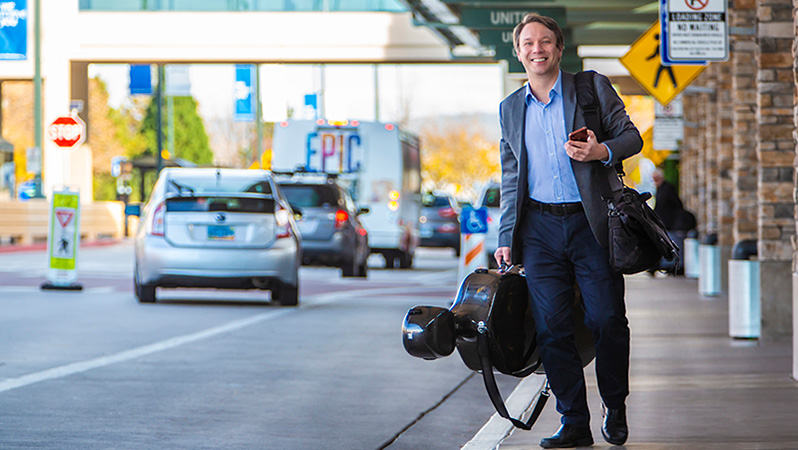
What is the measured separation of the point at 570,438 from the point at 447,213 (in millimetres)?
30853

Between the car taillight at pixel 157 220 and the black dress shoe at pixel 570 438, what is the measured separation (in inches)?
394

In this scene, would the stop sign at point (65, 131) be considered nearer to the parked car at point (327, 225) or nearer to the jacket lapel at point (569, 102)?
the parked car at point (327, 225)

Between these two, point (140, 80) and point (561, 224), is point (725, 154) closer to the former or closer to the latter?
point (561, 224)

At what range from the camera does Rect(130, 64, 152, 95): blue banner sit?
158 feet

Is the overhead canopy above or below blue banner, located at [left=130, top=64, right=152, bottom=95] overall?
below

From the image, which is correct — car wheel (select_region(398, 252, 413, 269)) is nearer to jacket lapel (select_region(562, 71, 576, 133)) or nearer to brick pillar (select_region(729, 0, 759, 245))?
brick pillar (select_region(729, 0, 759, 245))

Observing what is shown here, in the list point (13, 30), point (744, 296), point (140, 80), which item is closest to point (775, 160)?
point (744, 296)

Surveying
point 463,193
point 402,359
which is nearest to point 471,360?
point 402,359

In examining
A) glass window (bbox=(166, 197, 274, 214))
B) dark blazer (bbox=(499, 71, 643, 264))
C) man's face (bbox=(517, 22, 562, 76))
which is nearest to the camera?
dark blazer (bbox=(499, 71, 643, 264))

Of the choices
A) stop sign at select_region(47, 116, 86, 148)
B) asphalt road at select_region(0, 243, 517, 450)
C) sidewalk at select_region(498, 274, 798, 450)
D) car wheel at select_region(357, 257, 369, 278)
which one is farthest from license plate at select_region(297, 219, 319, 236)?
sidewalk at select_region(498, 274, 798, 450)

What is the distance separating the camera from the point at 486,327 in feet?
20.0

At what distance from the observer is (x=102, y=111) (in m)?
76.9

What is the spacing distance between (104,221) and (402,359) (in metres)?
36.1

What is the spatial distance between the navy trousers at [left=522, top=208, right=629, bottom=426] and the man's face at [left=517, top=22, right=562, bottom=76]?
0.63 m
